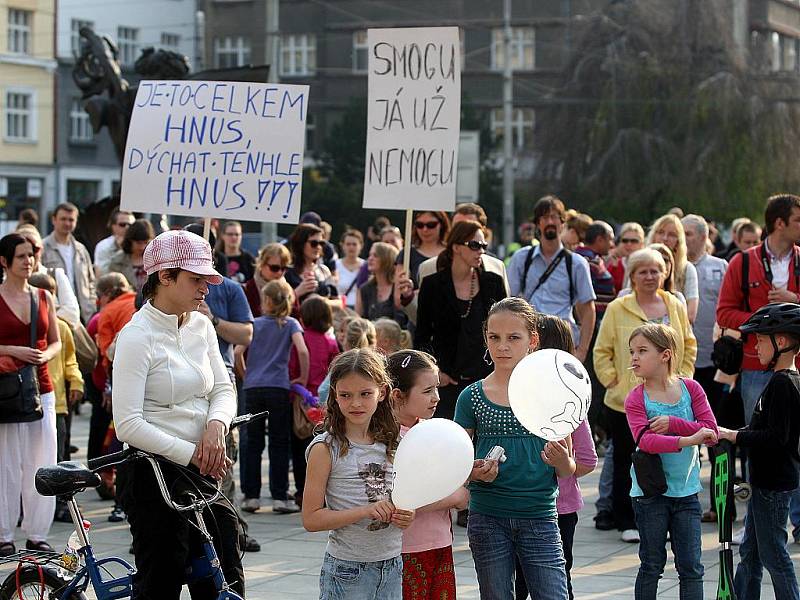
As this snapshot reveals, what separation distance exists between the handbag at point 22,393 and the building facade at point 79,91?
138ft

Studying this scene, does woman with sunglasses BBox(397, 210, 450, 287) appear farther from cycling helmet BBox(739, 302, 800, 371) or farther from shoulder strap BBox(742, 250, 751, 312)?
cycling helmet BBox(739, 302, 800, 371)

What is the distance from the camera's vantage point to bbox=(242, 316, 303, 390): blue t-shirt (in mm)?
10195

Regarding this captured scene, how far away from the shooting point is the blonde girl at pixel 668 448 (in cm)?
644

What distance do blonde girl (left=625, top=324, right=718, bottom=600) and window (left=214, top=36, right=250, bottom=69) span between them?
51933mm

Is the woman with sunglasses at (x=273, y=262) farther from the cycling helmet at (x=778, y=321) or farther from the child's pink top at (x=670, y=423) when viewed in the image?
the cycling helmet at (x=778, y=321)

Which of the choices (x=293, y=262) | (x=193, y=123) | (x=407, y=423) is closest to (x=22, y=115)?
(x=293, y=262)

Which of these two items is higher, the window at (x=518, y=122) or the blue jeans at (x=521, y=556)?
the window at (x=518, y=122)

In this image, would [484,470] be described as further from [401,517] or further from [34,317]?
[34,317]

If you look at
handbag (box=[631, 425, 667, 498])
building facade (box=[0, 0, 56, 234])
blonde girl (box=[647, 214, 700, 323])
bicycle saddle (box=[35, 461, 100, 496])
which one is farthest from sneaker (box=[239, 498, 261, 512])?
building facade (box=[0, 0, 56, 234])

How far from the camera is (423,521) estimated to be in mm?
5410

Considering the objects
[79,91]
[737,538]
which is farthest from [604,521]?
[79,91]

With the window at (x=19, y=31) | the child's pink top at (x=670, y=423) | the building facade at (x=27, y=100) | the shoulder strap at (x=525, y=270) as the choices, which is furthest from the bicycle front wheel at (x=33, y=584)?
the window at (x=19, y=31)

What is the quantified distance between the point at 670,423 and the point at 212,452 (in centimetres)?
237

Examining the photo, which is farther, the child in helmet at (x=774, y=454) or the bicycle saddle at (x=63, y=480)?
the child in helmet at (x=774, y=454)
